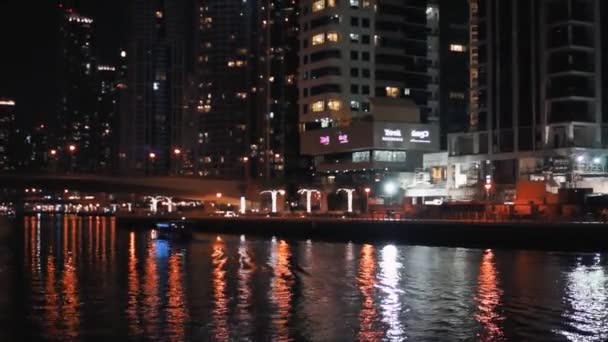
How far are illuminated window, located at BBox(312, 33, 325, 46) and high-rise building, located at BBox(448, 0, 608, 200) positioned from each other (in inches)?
1220

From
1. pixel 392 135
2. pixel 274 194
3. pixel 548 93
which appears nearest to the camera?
pixel 548 93

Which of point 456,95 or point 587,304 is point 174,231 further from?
point 456,95

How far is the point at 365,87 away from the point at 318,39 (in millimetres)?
10637

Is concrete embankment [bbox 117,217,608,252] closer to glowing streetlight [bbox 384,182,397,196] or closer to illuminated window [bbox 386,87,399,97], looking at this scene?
glowing streetlight [bbox 384,182,397,196]

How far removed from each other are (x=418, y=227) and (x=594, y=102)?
1460 inches

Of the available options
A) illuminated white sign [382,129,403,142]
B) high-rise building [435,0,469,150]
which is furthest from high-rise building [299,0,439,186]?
high-rise building [435,0,469,150]

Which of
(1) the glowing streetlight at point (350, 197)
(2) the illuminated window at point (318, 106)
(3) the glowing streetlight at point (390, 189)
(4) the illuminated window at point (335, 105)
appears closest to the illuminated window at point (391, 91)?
(4) the illuminated window at point (335, 105)

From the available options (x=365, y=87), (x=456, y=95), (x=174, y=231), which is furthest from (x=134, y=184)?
(x=456, y=95)

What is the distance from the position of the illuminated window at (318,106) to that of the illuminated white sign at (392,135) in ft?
42.7

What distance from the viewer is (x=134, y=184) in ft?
433

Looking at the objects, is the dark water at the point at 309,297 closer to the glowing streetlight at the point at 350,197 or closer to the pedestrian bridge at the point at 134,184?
the glowing streetlight at the point at 350,197

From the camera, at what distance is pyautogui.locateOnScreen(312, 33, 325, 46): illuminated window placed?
138000 mm

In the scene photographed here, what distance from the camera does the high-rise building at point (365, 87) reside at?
132250mm

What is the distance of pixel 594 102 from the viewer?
350 feet
